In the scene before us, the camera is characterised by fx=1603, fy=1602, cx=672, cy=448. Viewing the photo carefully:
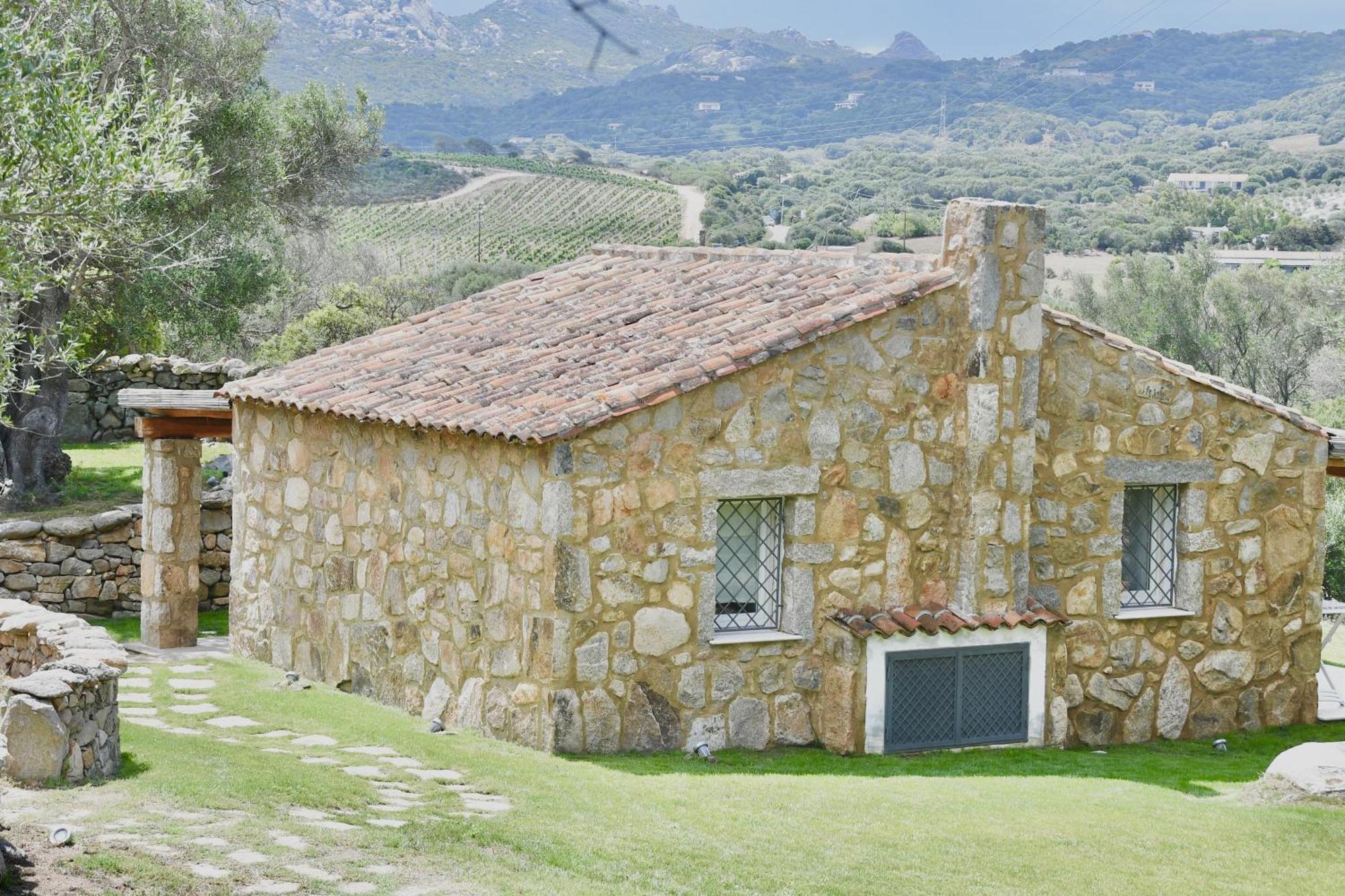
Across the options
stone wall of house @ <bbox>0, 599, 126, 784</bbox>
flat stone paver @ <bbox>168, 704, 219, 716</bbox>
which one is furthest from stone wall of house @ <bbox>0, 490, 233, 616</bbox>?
stone wall of house @ <bbox>0, 599, 126, 784</bbox>

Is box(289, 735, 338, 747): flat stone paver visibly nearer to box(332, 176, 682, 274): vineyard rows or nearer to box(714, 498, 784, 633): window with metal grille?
box(714, 498, 784, 633): window with metal grille

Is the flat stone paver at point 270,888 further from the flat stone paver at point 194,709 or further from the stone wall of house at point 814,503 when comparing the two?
the flat stone paver at point 194,709

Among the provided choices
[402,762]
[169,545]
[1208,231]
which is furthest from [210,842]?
[1208,231]

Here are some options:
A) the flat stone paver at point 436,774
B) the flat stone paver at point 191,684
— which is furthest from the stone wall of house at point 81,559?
the flat stone paver at point 436,774

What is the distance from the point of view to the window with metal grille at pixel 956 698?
1194 cm

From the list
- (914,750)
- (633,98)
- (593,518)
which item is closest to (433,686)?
(593,518)

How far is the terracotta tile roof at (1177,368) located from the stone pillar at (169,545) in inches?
326

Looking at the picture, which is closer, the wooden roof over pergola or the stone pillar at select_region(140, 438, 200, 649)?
the wooden roof over pergola

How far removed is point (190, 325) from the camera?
21781mm

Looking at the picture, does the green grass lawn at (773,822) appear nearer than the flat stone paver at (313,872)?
No

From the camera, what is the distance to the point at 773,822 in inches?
353

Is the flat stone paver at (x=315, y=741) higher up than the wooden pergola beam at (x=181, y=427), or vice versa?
the wooden pergola beam at (x=181, y=427)

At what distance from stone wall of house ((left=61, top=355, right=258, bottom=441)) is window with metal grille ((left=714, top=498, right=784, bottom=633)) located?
12.7 metres

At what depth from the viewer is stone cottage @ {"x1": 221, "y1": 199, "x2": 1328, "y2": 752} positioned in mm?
11070
